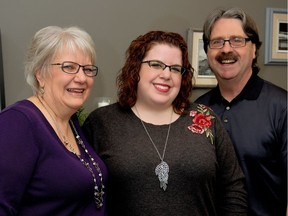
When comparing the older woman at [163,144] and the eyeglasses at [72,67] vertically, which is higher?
the eyeglasses at [72,67]

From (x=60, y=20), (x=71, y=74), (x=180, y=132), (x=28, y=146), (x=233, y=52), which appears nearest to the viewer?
(x=28, y=146)

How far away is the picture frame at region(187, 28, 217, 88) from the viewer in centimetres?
235

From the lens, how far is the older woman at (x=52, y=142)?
111 centimetres

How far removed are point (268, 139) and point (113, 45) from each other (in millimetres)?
1179

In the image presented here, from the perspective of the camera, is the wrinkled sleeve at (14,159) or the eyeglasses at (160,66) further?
the eyeglasses at (160,66)

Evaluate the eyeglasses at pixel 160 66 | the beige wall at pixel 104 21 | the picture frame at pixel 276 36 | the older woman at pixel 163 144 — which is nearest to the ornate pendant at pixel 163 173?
the older woman at pixel 163 144

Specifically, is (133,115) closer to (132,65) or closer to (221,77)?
(132,65)

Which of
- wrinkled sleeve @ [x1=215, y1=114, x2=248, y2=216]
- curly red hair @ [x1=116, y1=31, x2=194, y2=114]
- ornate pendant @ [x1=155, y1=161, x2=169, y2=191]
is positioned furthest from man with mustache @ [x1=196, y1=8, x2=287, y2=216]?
ornate pendant @ [x1=155, y1=161, x2=169, y2=191]

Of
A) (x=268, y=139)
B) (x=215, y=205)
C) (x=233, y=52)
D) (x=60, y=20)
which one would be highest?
(x=60, y=20)

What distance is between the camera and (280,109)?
1568 mm

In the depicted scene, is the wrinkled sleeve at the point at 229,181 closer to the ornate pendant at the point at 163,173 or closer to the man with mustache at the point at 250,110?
the man with mustache at the point at 250,110

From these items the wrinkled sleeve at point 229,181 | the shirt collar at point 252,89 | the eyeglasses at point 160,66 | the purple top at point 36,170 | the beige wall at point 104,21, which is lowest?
the wrinkled sleeve at point 229,181

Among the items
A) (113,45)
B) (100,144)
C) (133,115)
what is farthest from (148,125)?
(113,45)

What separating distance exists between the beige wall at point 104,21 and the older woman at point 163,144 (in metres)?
0.71
